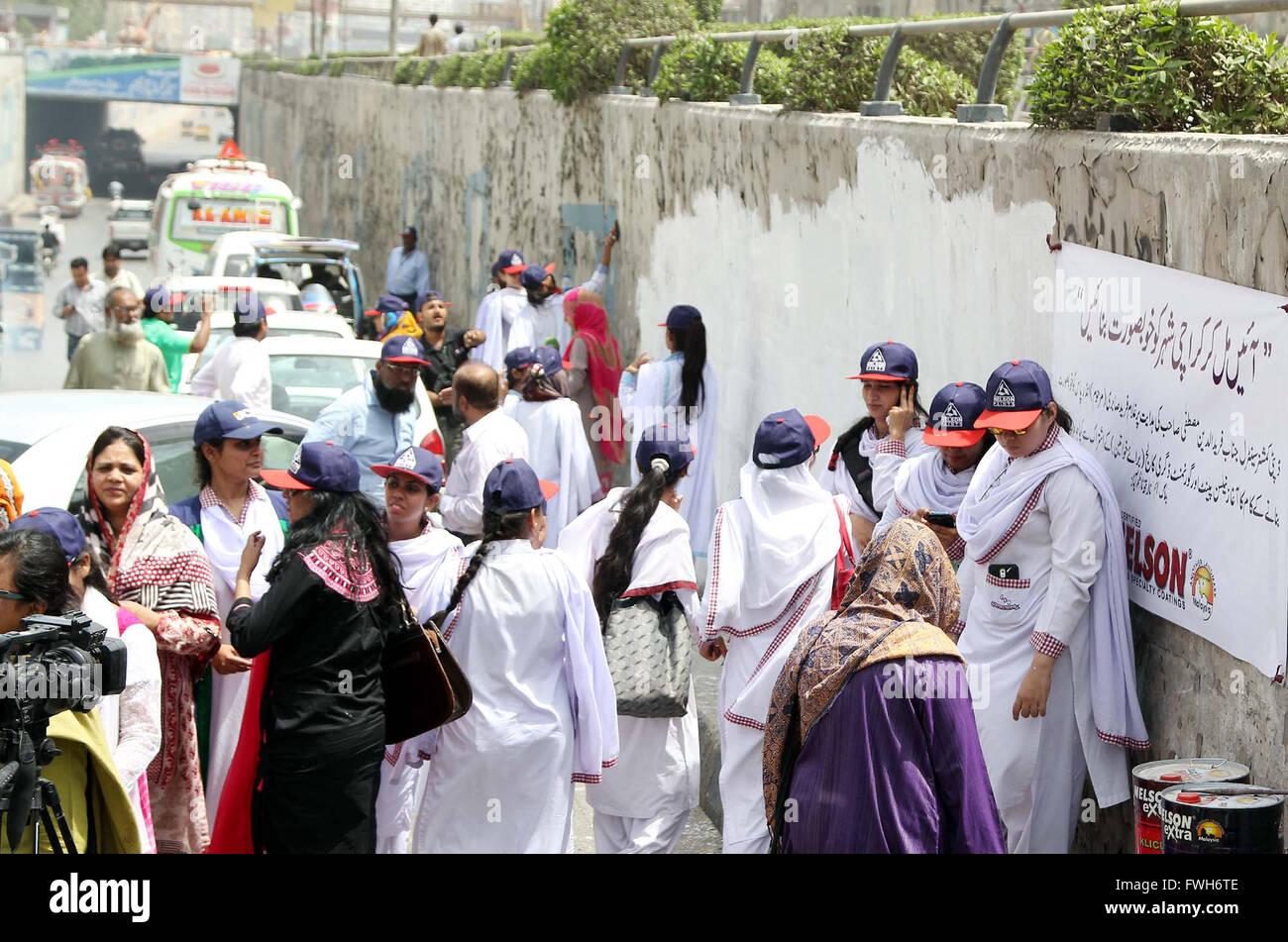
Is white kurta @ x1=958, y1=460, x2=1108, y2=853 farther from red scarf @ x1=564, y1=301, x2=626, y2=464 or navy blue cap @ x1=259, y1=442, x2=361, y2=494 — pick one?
red scarf @ x1=564, y1=301, x2=626, y2=464

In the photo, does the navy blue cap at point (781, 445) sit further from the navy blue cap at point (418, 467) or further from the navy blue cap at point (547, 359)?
the navy blue cap at point (547, 359)

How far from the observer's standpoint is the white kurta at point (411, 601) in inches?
203

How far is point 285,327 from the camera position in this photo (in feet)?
40.1

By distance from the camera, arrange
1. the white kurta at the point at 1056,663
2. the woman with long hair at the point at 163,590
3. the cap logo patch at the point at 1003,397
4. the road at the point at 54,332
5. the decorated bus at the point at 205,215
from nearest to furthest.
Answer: the woman with long hair at the point at 163,590 → the white kurta at the point at 1056,663 → the cap logo patch at the point at 1003,397 → the road at the point at 54,332 → the decorated bus at the point at 205,215

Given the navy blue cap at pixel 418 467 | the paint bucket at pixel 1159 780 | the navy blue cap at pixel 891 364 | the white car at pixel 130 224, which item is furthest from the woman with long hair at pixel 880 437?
the white car at pixel 130 224

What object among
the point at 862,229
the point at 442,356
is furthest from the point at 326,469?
the point at 442,356

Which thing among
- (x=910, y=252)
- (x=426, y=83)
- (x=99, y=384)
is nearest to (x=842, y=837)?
(x=910, y=252)

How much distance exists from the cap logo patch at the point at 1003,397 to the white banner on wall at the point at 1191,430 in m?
0.39

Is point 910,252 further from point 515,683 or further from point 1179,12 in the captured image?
point 515,683

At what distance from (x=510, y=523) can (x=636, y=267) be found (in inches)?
306

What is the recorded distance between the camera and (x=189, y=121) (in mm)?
87938

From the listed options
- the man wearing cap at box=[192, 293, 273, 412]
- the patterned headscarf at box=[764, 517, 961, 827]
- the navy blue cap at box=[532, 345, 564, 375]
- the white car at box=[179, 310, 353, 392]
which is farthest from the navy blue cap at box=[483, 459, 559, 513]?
the white car at box=[179, 310, 353, 392]

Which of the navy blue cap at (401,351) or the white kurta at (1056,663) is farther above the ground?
the navy blue cap at (401,351)

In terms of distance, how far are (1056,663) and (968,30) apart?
3.05 meters
